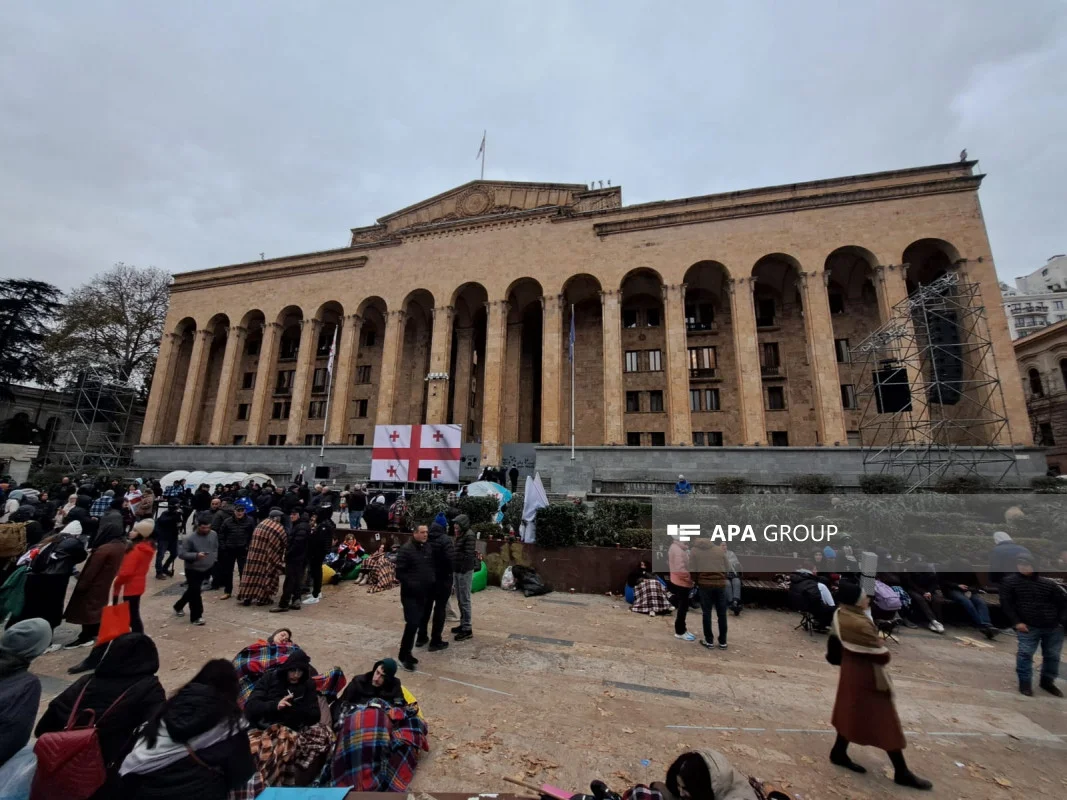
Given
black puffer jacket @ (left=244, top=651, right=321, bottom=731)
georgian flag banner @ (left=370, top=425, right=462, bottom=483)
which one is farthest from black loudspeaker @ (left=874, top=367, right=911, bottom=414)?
black puffer jacket @ (left=244, top=651, right=321, bottom=731)

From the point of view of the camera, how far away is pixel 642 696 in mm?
5543

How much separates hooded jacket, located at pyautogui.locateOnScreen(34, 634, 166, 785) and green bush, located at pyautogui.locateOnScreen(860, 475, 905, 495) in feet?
67.9

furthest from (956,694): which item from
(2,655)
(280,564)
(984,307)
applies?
(984,307)

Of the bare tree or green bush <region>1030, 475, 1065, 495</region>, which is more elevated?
the bare tree

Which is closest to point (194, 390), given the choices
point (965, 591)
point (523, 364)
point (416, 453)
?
point (416, 453)

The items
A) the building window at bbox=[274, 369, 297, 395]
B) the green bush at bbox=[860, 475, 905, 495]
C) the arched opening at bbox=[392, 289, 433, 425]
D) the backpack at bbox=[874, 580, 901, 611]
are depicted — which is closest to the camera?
the backpack at bbox=[874, 580, 901, 611]

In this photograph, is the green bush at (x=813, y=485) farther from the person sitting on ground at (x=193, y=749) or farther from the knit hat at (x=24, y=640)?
the knit hat at (x=24, y=640)

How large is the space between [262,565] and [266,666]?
492 cm

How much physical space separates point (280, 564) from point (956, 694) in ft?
36.6

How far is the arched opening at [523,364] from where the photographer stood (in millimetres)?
28547

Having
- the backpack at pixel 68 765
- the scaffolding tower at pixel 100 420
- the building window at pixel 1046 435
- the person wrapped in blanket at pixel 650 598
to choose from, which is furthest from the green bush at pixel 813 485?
the scaffolding tower at pixel 100 420

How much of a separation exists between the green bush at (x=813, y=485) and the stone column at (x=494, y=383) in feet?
47.1

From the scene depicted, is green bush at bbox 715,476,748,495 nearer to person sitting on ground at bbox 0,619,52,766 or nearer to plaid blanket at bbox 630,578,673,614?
plaid blanket at bbox 630,578,673,614

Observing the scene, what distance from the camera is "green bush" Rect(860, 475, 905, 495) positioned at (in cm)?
1692
